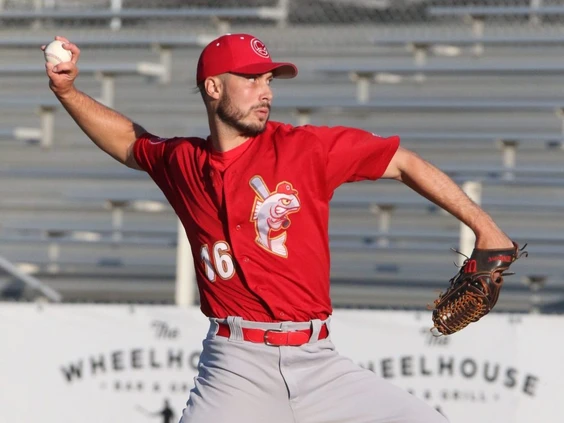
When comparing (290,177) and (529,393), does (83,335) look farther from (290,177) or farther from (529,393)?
(290,177)

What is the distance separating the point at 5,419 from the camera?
21.8ft

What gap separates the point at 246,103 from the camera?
4016 mm

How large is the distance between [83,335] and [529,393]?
2668mm

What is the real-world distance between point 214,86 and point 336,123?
597 cm

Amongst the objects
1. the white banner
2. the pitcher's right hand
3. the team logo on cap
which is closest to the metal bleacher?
the white banner

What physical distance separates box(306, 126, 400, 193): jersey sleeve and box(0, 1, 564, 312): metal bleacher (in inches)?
179

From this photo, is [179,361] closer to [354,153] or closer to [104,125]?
[104,125]

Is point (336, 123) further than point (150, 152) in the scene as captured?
Yes

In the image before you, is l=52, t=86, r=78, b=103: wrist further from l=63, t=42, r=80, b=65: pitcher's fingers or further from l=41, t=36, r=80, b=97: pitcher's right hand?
l=63, t=42, r=80, b=65: pitcher's fingers

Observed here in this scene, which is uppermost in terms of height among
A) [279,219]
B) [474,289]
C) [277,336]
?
[279,219]

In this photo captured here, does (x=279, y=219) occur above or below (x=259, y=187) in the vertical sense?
below

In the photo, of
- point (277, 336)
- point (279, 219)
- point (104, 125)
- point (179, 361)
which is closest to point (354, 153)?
point (279, 219)

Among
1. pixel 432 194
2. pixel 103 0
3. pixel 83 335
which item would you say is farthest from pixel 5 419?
pixel 103 0

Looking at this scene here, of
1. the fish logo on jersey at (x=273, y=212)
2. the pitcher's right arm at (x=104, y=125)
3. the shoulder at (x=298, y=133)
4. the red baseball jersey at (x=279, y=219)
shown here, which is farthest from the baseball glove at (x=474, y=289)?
the pitcher's right arm at (x=104, y=125)
